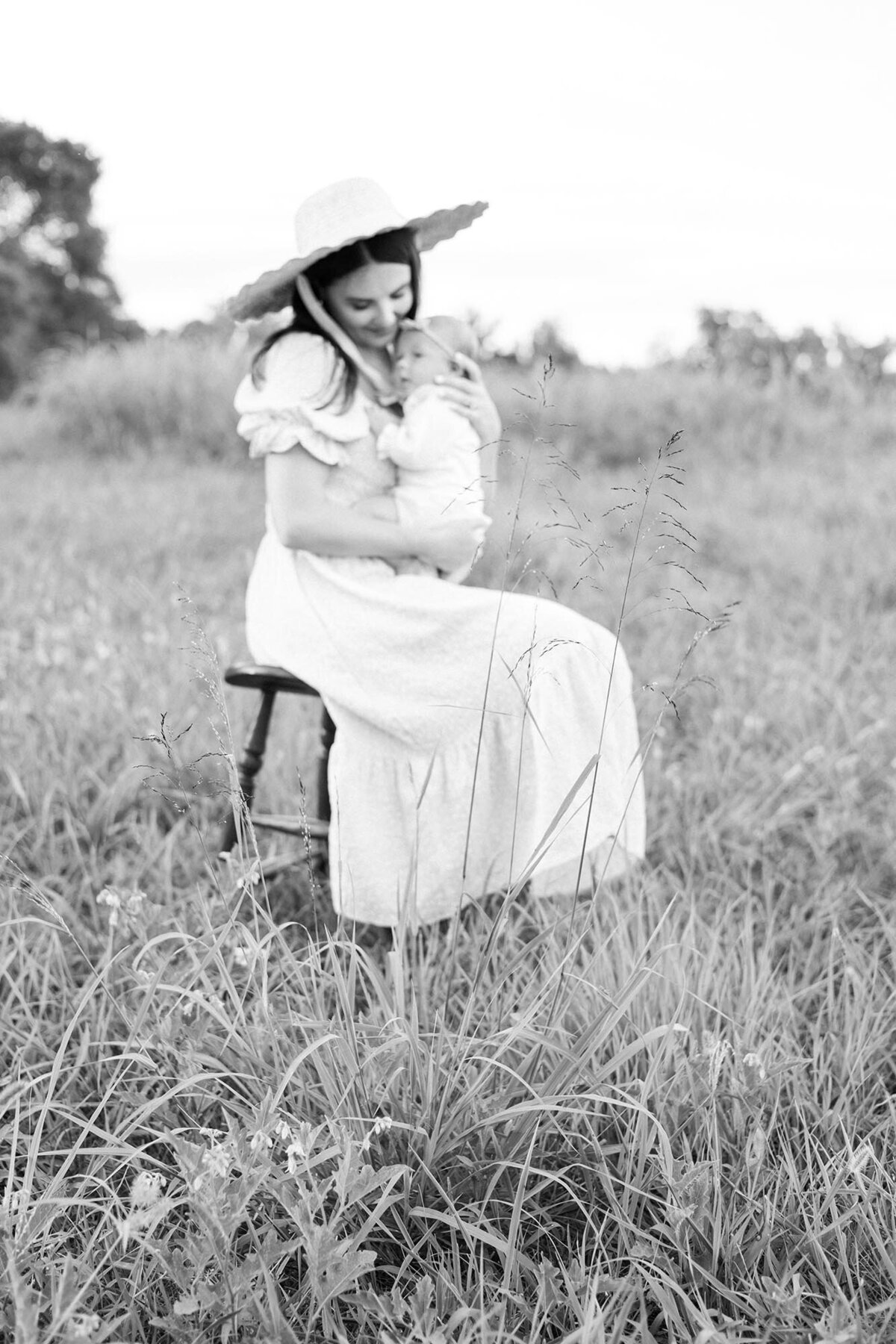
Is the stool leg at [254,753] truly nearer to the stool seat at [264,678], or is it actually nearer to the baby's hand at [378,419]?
the stool seat at [264,678]

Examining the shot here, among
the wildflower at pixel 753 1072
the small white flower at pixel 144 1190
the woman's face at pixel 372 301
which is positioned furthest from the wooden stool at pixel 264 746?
the small white flower at pixel 144 1190

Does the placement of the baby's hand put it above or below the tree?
below

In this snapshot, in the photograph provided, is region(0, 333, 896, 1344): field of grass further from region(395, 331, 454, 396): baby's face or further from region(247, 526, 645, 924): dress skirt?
region(395, 331, 454, 396): baby's face

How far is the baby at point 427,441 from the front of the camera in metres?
2.50

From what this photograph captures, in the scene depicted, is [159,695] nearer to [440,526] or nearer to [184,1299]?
[440,526]

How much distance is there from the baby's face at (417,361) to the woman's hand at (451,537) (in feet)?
1.17

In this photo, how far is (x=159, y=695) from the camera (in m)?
3.60

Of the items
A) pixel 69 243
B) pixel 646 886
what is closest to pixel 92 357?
pixel 646 886

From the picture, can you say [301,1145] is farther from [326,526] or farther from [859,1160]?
[326,526]

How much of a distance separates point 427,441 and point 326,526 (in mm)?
306

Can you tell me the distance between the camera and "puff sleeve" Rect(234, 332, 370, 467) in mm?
2467

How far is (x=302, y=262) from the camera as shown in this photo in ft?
7.88

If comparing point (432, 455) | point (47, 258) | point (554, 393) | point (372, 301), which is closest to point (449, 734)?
point (432, 455)

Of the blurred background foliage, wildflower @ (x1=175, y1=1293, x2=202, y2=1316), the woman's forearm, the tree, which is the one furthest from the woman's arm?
the tree
